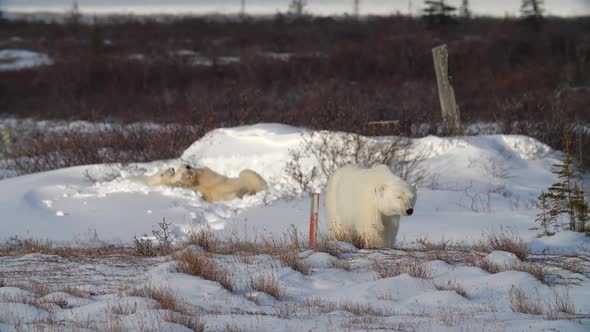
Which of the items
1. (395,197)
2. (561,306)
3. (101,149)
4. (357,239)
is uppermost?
(395,197)

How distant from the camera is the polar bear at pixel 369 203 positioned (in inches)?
252

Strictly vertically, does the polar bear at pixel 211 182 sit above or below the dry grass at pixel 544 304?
below

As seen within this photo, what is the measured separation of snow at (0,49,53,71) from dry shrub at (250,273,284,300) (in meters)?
27.2

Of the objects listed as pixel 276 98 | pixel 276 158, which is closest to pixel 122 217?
pixel 276 158

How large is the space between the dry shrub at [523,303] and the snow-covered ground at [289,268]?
0.11 feet

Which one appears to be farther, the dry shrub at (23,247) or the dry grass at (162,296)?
the dry shrub at (23,247)

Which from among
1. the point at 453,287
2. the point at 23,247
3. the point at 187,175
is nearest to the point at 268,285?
the point at 453,287

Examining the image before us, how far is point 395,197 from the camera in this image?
639 cm

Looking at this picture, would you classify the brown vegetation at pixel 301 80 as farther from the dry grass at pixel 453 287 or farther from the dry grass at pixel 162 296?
the dry grass at pixel 162 296

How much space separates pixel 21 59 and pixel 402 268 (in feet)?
101

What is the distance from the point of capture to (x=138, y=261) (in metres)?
6.41

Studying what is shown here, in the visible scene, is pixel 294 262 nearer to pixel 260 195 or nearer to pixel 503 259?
pixel 503 259

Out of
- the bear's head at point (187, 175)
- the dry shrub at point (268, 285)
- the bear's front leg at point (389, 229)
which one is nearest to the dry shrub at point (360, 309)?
the dry shrub at point (268, 285)

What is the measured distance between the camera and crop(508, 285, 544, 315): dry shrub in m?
4.55
